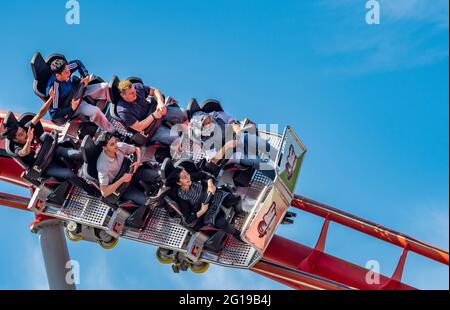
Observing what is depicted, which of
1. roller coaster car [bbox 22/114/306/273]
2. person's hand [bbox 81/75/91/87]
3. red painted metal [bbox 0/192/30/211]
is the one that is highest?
person's hand [bbox 81/75/91/87]

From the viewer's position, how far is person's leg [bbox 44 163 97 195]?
9078 mm

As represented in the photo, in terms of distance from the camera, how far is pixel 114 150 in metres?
8.89

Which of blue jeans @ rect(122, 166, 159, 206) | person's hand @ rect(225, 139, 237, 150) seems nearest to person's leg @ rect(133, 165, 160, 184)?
blue jeans @ rect(122, 166, 159, 206)

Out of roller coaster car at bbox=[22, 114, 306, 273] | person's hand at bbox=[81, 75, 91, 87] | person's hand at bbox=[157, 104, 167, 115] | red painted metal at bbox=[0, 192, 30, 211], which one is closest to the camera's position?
roller coaster car at bbox=[22, 114, 306, 273]

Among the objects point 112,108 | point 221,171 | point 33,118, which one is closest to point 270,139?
point 221,171

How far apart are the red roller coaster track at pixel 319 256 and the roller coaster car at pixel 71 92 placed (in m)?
0.46

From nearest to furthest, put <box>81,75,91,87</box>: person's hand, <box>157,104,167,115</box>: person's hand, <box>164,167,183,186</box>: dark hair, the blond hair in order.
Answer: <box>164,167,183,186</box>: dark hair → the blond hair → <box>157,104,167,115</box>: person's hand → <box>81,75,91,87</box>: person's hand

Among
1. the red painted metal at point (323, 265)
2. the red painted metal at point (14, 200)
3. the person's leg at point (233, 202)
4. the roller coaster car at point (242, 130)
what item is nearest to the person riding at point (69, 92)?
the roller coaster car at point (242, 130)

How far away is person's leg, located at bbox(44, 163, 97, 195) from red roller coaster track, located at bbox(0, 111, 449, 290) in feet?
2.05

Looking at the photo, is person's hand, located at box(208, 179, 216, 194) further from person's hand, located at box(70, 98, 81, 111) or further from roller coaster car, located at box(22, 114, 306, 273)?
person's hand, located at box(70, 98, 81, 111)

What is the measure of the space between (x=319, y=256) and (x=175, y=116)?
5.67 feet

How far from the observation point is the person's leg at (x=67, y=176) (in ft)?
29.8

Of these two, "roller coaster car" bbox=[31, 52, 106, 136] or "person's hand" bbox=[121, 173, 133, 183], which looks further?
"roller coaster car" bbox=[31, 52, 106, 136]
